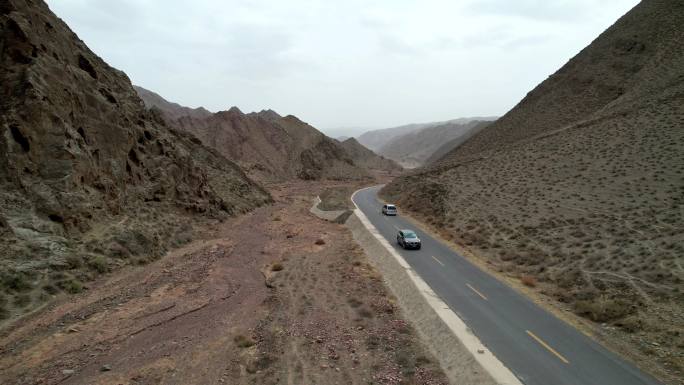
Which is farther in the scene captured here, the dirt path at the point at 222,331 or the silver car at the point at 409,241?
the silver car at the point at 409,241

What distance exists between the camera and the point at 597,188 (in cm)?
3030

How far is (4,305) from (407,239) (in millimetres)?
20891

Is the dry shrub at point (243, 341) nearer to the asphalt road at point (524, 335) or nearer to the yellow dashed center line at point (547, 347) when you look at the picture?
the asphalt road at point (524, 335)

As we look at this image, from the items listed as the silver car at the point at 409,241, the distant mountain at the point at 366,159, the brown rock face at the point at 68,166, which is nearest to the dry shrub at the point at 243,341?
the brown rock face at the point at 68,166

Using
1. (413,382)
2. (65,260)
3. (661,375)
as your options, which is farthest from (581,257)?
(65,260)

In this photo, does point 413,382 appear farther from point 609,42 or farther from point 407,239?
point 609,42

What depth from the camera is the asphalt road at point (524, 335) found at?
10945 millimetres

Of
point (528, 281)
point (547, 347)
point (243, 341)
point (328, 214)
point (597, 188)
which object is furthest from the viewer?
point (328, 214)

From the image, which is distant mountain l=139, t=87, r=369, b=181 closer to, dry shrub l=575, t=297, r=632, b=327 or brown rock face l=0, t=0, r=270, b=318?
brown rock face l=0, t=0, r=270, b=318

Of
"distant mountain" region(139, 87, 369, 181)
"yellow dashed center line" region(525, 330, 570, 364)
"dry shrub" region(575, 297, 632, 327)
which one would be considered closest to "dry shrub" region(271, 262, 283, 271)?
"yellow dashed center line" region(525, 330, 570, 364)

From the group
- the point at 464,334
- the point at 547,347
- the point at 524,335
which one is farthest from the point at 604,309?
the point at 464,334

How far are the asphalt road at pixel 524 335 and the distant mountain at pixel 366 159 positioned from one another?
4808 inches

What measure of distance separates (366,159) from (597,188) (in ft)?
391

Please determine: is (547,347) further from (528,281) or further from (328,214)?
(328,214)
